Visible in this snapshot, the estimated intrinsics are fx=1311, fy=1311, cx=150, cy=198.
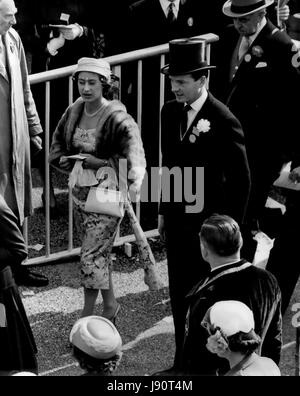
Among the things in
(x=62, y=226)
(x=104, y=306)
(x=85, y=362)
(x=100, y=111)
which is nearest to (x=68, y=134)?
(x=100, y=111)

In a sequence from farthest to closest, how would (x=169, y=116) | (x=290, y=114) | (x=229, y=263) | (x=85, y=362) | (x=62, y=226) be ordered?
(x=62, y=226) < (x=290, y=114) < (x=169, y=116) < (x=229, y=263) < (x=85, y=362)

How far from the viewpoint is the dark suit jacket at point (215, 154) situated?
275 inches

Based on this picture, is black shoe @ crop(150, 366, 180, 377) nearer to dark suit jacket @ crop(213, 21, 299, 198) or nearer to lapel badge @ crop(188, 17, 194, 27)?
dark suit jacket @ crop(213, 21, 299, 198)

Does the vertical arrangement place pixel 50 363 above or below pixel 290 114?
below

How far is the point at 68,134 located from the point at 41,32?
1.80 metres

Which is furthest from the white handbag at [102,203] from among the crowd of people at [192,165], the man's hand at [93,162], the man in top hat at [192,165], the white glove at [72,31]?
the white glove at [72,31]

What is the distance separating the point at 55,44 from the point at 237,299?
11.5ft

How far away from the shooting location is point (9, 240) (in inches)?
253

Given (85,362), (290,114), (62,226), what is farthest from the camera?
(62,226)

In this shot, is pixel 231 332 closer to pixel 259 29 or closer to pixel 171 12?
pixel 259 29

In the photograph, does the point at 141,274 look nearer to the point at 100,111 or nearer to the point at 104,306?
the point at 104,306

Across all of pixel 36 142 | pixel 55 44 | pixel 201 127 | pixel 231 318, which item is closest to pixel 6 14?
pixel 36 142

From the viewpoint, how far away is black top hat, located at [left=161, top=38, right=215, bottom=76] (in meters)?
6.99

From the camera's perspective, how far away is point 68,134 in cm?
745
